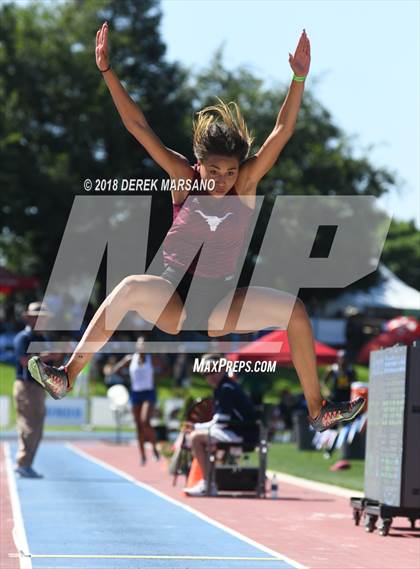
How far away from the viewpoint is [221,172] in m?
7.10

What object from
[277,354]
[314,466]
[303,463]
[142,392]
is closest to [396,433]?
[142,392]

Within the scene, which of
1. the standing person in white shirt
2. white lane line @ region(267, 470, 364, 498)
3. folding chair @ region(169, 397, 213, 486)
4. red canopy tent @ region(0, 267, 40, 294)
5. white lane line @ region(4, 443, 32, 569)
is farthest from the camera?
red canopy tent @ region(0, 267, 40, 294)

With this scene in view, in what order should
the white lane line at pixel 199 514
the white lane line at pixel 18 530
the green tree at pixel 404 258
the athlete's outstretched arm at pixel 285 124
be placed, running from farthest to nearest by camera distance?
the green tree at pixel 404 258 < the white lane line at pixel 199 514 < the white lane line at pixel 18 530 < the athlete's outstretched arm at pixel 285 124

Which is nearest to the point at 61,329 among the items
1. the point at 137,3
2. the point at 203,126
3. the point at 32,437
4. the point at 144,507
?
the point at 137,3

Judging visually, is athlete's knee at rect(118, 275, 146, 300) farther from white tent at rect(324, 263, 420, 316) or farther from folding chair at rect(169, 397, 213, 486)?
white tent at rect(324, 263, 420, 316)

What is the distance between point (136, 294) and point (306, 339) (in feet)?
3.08

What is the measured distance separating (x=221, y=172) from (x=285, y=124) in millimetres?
449

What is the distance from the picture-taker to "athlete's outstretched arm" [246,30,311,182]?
714 cm

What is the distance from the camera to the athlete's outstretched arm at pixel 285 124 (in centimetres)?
714

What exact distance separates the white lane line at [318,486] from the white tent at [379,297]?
44.7 m

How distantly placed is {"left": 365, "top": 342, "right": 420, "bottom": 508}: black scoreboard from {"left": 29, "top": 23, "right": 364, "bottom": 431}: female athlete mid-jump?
523cm

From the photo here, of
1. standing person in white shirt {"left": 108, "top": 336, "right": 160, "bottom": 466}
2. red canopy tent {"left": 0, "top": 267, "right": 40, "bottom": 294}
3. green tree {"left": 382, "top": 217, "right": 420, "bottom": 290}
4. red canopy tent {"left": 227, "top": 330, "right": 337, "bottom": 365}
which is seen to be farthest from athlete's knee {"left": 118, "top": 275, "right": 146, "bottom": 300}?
green tree {"left": 382, "top": 217, "right": 420, "bottom": 290}

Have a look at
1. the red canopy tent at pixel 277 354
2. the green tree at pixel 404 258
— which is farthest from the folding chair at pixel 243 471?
the green tree at pixel 404 258

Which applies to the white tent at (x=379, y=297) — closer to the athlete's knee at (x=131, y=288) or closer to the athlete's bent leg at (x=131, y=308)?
the athlete's bent leg at (x=131, y=308)
